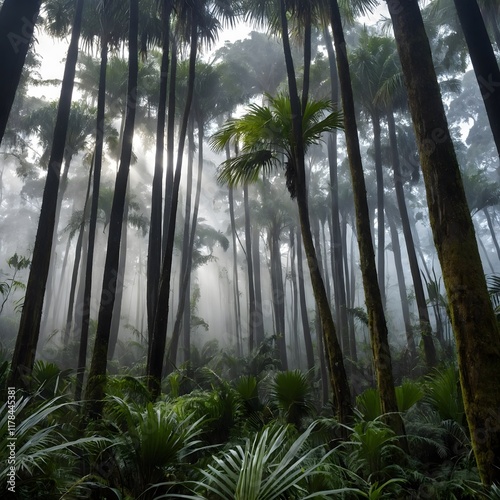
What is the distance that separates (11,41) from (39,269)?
13.9 ft

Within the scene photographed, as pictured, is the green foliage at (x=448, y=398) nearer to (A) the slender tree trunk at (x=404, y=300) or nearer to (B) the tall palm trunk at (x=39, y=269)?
(B) the tall palm trunk at (x=39, y=269)

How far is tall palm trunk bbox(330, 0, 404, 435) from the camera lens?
5121mm

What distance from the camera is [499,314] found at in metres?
5.93

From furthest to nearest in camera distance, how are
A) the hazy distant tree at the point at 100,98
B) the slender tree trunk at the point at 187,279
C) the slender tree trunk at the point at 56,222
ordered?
the slender tree trunk at the point at 56,222, the slender tree trunk at the point at 187,279, the hazy distant tree at the point at 100,98

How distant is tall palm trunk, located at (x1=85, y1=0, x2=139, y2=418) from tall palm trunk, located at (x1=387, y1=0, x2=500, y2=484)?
4.90m

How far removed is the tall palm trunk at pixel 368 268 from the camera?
16.8 feet

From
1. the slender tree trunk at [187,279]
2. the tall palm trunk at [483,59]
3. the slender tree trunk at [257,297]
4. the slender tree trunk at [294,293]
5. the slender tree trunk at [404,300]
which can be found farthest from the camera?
the slender tree trunk at [294,293]

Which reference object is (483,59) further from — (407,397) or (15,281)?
(15,281)

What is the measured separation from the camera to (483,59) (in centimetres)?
677

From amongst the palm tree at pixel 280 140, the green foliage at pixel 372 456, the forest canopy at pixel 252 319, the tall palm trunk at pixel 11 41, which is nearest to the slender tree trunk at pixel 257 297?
the forest canopy at pixel 252 319

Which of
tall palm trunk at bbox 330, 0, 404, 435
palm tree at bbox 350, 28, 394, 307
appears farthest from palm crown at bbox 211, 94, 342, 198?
palm tree at bbox 350, 28, 394, 307

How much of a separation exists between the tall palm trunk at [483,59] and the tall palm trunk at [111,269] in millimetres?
6489

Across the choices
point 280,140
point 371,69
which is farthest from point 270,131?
point 371,69

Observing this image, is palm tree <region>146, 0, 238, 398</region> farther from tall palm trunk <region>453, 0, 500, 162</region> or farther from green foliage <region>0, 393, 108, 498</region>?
tall palm trunk <region>453, 0, 500, 162</region>
